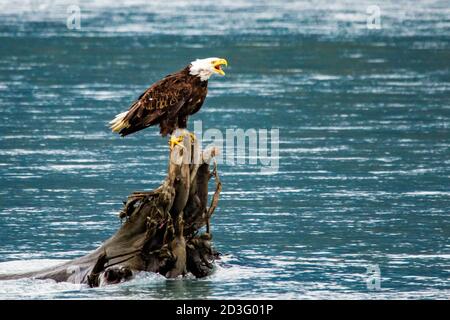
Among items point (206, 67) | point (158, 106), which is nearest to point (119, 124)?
point (158, 106)

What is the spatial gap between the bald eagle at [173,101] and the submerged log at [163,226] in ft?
0.70

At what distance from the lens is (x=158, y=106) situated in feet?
47.1

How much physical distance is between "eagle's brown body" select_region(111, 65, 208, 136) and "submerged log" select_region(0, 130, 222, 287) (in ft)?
0.67

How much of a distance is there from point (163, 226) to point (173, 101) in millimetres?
1207

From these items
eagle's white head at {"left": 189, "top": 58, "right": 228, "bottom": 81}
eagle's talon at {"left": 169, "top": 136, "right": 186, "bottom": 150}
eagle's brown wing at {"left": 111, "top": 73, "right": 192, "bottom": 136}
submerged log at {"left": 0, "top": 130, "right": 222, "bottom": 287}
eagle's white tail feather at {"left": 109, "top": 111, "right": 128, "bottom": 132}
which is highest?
eagle's white head at {"left": 189, "top": 58, "right": 228, "bottom": 81}

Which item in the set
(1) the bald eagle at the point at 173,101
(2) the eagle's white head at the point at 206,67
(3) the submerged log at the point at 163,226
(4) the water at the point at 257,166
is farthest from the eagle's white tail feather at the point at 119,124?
(4) the water at the point at 257,166

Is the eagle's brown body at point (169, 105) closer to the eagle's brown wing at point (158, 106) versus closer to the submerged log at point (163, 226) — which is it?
the eagle's brown wing at point (158, 106)

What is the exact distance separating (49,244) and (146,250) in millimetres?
2784

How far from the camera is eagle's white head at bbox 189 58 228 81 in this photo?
14.2 m

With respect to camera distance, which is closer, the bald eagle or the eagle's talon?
the eagle's talon

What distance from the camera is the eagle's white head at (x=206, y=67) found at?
46.5 ft

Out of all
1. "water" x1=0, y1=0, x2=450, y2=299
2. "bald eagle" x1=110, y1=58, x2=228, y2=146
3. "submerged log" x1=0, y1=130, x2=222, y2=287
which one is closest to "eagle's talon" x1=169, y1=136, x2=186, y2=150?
"submerged log" x1=0, y1=130, x2=222, y2=287

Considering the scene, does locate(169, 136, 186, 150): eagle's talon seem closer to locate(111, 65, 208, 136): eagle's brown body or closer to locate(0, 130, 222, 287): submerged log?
locate(0, 130, 222, 287): submerged log
